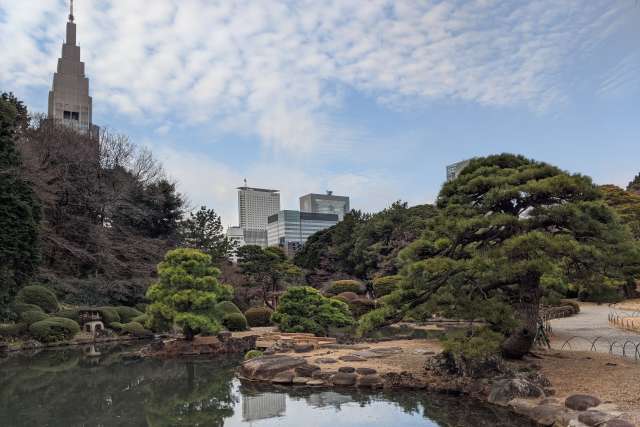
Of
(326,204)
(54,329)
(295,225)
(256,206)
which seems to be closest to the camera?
(54,329)

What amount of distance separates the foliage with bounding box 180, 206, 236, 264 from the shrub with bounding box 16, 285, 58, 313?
856cm

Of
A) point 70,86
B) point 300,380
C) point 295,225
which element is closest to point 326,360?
point 300,380

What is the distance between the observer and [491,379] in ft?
24.3

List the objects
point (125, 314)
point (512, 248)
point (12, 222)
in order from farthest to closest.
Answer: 1. point (125, 314)
2. point (12, 222)
3. point (512, 248)

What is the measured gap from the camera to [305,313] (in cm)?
1574

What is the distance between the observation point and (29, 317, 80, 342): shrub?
1573 cm

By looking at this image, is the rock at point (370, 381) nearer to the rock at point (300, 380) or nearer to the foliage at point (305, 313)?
the rock at point (300, 380)

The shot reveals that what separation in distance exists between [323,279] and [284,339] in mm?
19692

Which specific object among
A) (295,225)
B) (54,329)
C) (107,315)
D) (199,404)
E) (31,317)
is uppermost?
(295,225)

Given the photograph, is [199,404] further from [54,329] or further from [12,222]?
[54,329]

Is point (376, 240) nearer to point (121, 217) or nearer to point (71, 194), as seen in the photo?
point (121, 217)

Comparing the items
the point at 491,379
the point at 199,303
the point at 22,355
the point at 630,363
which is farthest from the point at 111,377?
the point at 630,363

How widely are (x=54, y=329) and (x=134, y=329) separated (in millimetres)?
2875

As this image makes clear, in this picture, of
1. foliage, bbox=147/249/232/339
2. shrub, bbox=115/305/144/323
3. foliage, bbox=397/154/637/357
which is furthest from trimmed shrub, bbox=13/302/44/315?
foliage, bbox=397/154/637/357
